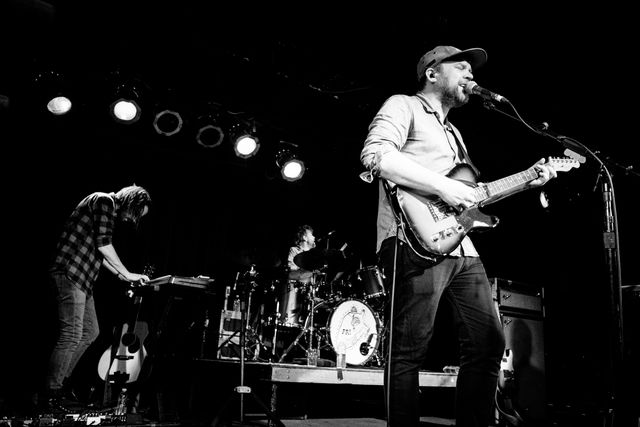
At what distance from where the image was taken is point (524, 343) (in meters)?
5.67

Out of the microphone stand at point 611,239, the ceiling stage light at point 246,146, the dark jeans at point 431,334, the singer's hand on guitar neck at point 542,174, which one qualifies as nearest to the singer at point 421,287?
the dark jeans at point 431,334

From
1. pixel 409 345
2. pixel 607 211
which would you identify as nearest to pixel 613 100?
pixel 607 211

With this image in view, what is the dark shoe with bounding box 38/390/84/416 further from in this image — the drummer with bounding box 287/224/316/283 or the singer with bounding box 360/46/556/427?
the singer with bounding box 360/46/556/427

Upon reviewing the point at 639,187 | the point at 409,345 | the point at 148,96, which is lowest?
the point at 409,345

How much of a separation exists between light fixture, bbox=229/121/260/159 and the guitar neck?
4.42 m

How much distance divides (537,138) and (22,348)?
7092 millimetres

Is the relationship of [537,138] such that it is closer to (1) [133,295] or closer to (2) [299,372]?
(2) [299,372]

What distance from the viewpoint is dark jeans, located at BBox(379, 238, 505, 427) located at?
197cm

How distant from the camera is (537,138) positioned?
6.70 meters

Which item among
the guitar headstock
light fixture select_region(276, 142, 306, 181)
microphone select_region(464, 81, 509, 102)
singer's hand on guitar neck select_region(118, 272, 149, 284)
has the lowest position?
singer's hand on guitar neck select_region(118, 272, 149, 284)

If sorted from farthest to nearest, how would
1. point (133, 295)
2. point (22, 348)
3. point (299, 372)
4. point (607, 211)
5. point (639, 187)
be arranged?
point (639, 187)
point (22, 348)
point (133, 295)
point (299, 372)
point (607, 211)

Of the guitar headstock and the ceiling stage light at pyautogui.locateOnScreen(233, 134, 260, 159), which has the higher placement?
the ceiling stage light at pyautogui.locateOnScreen(233, 134, 260, 159)

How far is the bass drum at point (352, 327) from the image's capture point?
20.1 feet

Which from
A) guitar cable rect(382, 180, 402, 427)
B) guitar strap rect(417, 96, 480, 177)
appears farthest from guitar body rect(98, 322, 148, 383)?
guitar strap rect(417, 96, 480, 177)
